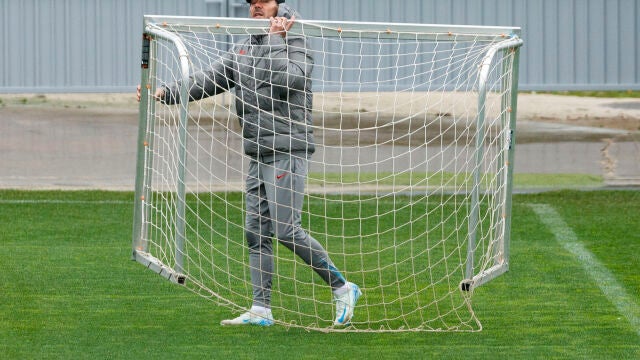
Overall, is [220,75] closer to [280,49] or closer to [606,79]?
[280,49]

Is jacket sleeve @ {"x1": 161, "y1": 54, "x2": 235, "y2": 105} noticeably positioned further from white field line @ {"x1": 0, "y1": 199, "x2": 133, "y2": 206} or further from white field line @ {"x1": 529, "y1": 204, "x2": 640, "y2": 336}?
white field line @ {"x1": 0, "y1": 199, "x2": 133, "y2": 206}

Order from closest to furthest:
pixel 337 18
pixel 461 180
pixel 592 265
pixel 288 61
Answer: pixel 288 61 → pixel 592 265 → pixel 461 180 → pixel 337 18

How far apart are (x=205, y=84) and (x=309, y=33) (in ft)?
2.04

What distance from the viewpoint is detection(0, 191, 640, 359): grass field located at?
6.56 metres

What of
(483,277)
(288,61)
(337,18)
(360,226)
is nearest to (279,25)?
(288,61)

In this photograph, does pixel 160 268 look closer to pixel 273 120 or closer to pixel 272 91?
pixel 273 120

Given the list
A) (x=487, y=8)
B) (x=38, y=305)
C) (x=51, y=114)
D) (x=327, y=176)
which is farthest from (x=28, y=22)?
(x=38, y=305)

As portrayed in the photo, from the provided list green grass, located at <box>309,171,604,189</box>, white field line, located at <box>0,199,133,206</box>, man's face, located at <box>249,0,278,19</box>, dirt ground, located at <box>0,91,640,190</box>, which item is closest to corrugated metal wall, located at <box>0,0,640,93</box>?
dirt ground, located at <box>0,91,640,190</box>

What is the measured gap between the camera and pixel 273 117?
6.84m

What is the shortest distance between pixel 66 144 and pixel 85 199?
408 centimetres

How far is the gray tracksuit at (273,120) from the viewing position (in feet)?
22.5

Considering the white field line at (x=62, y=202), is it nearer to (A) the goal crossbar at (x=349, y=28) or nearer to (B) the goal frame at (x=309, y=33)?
(B) the goal frame at (x=309, y=33)

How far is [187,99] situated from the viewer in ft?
22.2

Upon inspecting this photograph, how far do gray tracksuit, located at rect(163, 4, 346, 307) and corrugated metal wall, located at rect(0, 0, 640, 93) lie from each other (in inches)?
330
